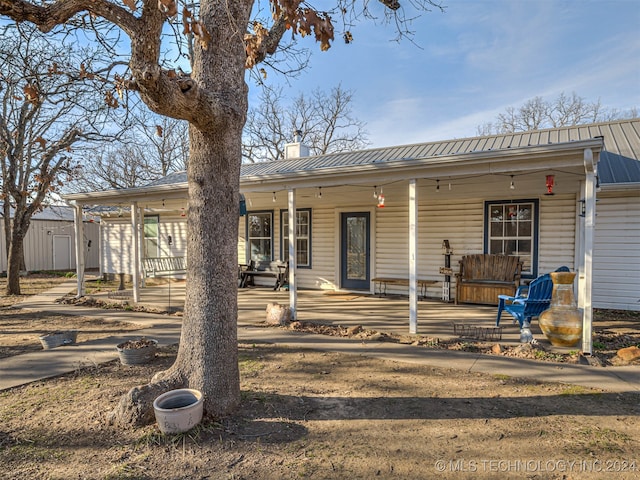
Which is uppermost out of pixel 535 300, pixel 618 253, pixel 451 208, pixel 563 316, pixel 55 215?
pixel 55 215

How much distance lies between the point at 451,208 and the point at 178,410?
24.5 ft

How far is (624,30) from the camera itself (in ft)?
30.7

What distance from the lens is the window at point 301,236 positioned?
413 inches

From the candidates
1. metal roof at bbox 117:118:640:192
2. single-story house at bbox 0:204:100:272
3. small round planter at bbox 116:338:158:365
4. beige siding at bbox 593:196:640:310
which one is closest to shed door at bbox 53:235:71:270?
single-story house at bbox 0:204:100:272

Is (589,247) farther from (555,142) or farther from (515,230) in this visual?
(515,230)

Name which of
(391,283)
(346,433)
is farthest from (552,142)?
(346,433)

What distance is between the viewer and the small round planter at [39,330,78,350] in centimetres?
512

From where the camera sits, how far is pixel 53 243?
18.2 m

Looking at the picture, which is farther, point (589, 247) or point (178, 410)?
point (589, 247)

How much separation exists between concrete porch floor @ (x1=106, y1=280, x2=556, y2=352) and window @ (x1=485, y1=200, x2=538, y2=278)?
1287mm

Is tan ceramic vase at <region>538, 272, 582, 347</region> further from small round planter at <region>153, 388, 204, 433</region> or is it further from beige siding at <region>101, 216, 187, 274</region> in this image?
beige siding at <region>101, 216, 187, 274</region>

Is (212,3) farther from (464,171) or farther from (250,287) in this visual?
(250,287)

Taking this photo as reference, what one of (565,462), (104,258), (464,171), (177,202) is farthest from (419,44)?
(104,258)

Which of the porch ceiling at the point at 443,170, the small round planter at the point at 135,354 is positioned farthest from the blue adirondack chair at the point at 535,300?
the small round planter at the point at 135,354
